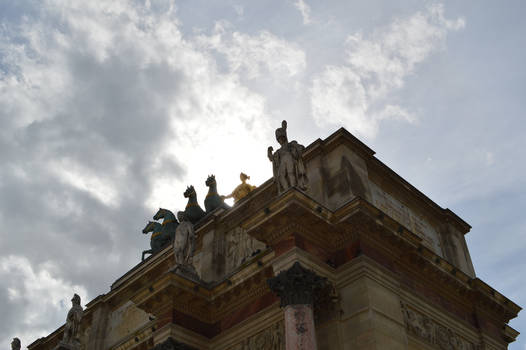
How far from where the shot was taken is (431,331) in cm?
1541

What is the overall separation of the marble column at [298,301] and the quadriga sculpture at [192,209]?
9218 millimetres

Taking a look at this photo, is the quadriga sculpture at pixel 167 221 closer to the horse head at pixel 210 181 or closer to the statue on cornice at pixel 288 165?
the horse head at pixel 210 181

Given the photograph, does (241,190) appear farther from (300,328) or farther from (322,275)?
(300,328)

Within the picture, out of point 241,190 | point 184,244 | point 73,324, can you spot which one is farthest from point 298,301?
point 73,324

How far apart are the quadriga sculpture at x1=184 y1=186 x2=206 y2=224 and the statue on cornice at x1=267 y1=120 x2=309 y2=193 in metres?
6.97

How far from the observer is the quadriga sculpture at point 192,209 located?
867 inches

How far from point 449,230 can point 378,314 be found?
812cm

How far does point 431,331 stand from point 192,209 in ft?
33.8

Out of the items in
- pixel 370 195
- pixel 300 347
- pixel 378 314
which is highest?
pixel 370 195

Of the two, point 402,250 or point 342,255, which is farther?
point 402,250

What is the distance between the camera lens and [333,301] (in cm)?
1365

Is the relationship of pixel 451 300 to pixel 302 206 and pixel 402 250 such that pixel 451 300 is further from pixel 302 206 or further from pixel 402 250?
pixel 302 206

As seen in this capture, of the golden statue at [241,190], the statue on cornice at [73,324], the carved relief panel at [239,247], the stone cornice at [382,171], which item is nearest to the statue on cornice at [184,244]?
the carved relief panel at [239,247]

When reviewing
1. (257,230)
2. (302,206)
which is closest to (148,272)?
(257,230)
